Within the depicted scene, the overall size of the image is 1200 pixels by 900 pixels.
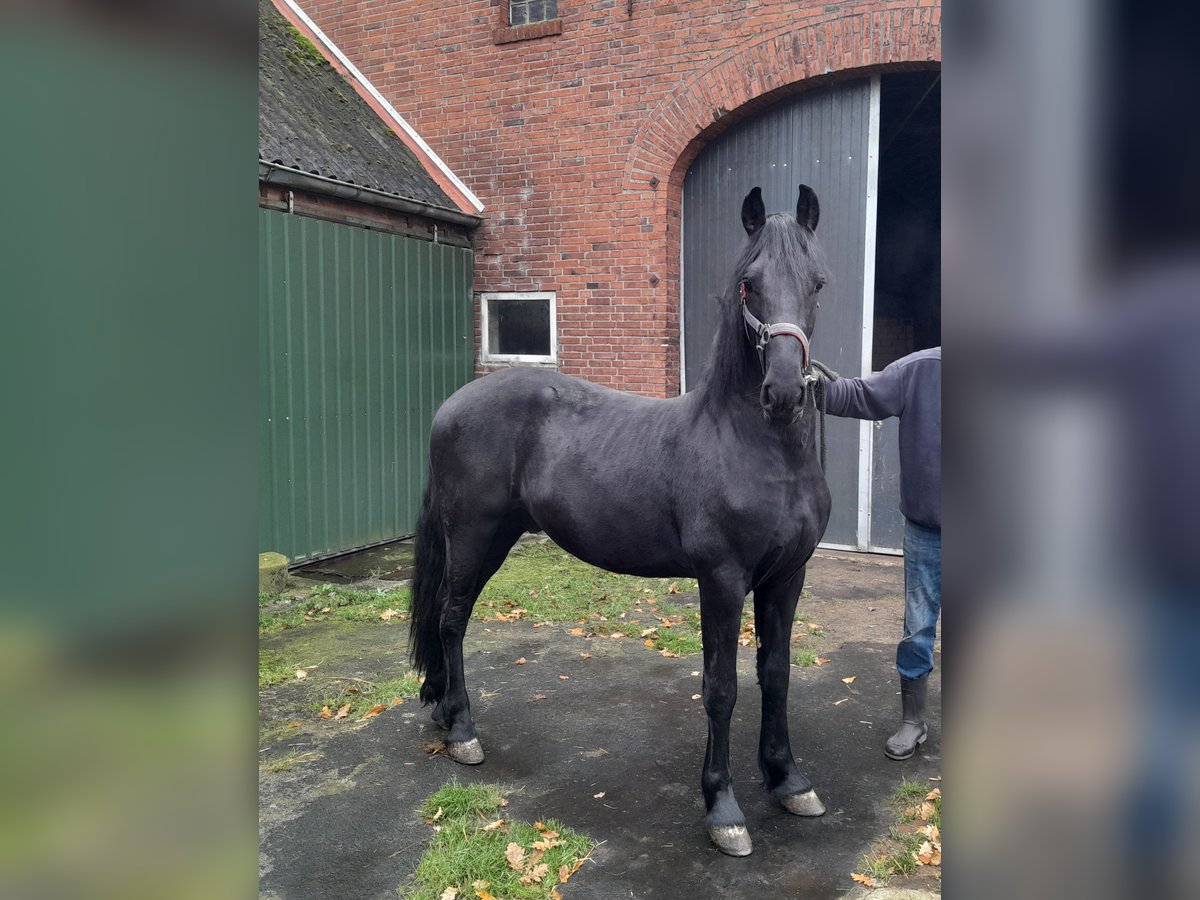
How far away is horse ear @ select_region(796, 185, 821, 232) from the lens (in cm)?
305

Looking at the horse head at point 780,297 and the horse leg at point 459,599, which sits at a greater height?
the horse head at point 780,297

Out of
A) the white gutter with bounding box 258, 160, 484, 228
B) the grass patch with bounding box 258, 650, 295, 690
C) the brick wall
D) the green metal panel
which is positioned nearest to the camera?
the grass patch with bounding box 258, 650, 295, 690

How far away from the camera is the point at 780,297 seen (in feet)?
9.36

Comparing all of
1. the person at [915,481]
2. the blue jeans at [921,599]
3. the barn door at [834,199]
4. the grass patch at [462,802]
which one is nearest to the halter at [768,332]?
the person at [915,481]

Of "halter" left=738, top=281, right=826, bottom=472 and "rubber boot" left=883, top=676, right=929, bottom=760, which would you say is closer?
"halter" left=738, top=281, right=826, bottom=472

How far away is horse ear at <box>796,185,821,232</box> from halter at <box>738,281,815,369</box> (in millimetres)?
386

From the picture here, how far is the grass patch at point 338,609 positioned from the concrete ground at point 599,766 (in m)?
0.26

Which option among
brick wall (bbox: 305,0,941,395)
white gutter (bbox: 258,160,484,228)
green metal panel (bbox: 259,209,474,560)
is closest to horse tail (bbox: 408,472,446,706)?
green metal panel (bbox: 259,209,474,560)

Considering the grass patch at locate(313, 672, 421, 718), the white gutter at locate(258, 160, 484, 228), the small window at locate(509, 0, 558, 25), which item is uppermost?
the small window at locate(509, 0, 558, 25)

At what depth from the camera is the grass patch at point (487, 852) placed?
280cm

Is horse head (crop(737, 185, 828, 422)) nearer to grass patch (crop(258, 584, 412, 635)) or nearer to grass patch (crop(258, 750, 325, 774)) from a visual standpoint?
grass patch (crop(258, 750, 325, 774))

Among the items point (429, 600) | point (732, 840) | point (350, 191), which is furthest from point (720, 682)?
point (350, 191)

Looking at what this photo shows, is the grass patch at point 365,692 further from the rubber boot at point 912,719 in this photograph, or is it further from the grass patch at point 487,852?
the rubber boot at point 912,719

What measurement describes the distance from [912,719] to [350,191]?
6.01 metres
